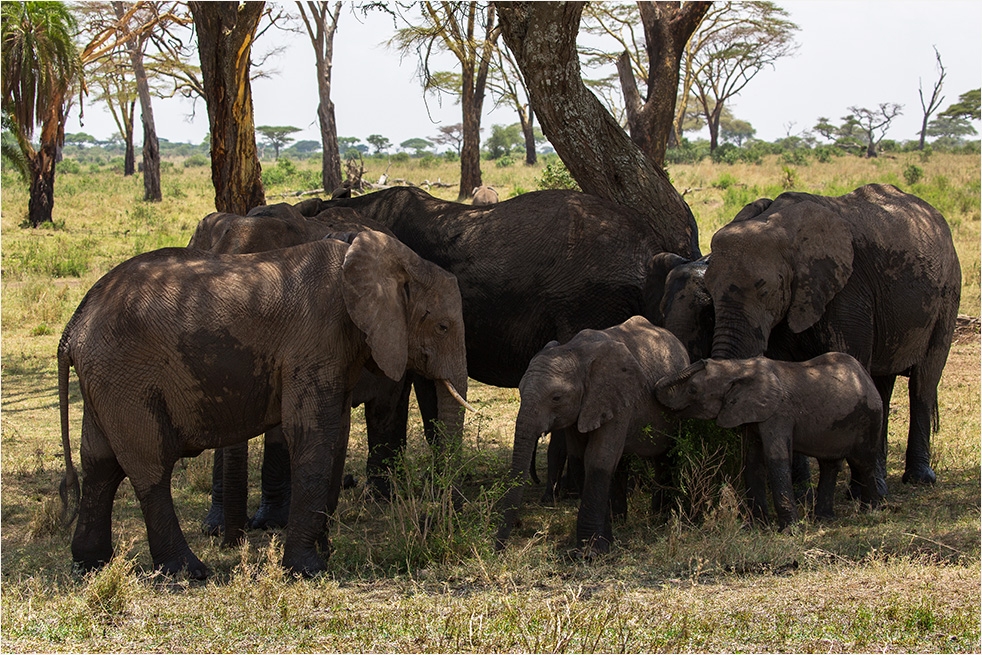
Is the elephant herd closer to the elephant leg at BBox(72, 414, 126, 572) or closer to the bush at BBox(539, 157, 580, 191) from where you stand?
the elephant leg at BBox(72, 414, 126, 572)

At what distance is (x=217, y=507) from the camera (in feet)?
24.2

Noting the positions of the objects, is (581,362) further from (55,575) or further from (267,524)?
(55,575)

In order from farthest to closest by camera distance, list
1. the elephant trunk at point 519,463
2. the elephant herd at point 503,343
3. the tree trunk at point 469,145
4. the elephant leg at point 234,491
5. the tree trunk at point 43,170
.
A: 1. the tree trunk at point 469,145
2. the tree trunk at point 43,170
3. the elephant leg at point 234,491
4. the elephant trunk at point 519,463
5. the elephant herd at point 503,343

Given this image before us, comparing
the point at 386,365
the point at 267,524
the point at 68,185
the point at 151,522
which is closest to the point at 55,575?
the point at 151,522

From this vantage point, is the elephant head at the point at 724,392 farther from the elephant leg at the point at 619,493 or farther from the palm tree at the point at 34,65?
the palm tree at the point at 34,65

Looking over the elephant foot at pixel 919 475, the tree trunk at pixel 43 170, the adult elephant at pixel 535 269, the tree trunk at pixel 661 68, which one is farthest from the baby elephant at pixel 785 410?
the tree trunk at pixel 43 170

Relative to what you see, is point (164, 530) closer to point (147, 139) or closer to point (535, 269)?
point (535, 269)

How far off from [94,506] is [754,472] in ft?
12.6

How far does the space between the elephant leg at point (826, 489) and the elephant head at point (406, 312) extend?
7.67 feet

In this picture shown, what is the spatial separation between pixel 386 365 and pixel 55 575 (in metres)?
2.13

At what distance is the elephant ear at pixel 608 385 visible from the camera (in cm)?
624

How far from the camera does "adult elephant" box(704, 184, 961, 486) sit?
23.9 ft

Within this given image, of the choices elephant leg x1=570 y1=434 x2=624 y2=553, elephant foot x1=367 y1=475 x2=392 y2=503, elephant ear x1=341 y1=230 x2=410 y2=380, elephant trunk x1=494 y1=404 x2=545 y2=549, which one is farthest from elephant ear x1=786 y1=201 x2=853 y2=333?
elephant foot x1=367 y1=475 x2=392 y2=503

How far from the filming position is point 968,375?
10.9 m
